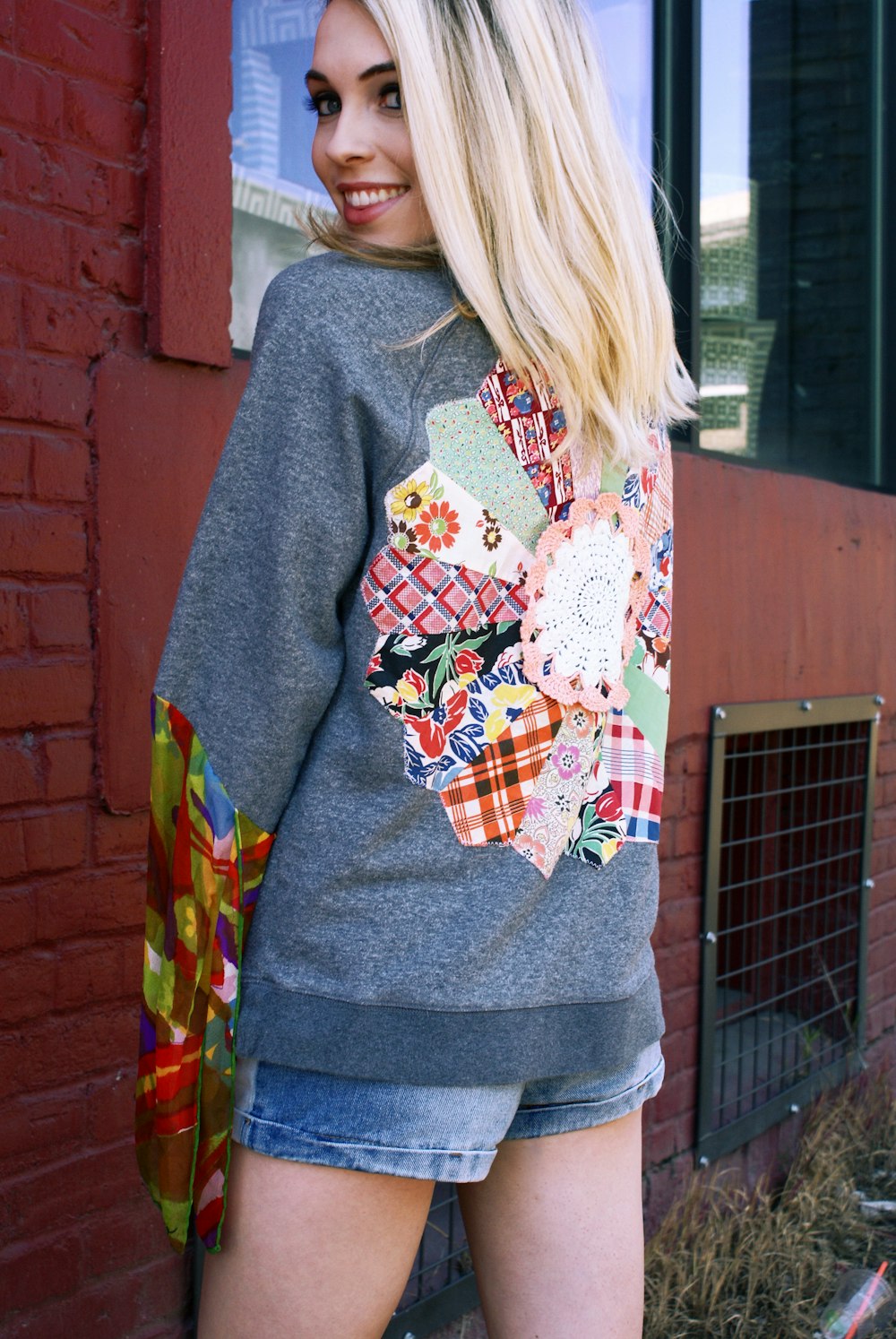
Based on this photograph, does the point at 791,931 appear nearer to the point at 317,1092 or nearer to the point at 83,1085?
the point at 83,1085

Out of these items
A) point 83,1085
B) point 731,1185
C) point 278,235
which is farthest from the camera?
point 731,1185

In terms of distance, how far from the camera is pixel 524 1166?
1.37m

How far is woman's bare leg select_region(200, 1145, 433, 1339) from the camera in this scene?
3.92ft

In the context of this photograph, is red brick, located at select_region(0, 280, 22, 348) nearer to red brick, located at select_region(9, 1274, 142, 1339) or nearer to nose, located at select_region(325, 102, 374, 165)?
nose, located at select_region(325, 102, 374, 165)

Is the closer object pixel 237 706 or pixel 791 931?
pixel 237 706

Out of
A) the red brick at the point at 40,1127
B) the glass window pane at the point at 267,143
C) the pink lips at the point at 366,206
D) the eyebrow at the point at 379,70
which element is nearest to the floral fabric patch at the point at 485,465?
the pink lips at the point at 366,206

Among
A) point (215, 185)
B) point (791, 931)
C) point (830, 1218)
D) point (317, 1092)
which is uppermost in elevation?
point (215, 185)

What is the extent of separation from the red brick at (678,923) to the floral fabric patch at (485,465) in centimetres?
223

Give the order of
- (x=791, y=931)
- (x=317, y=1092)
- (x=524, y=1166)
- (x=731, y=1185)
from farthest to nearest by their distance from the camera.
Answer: (x=791, y=931)
(x=731, y=1185)
(x=524, y=1166)
(x=317, y=1092)

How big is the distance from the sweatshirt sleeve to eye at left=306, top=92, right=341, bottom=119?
37 centimetres

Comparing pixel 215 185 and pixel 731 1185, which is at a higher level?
pixel 215 185

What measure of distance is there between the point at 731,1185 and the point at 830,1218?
0.29 m

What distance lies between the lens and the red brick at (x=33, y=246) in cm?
Answer: 193

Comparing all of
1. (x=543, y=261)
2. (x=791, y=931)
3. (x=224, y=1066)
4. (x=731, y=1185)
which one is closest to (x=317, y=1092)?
(x=224, y=1066)
